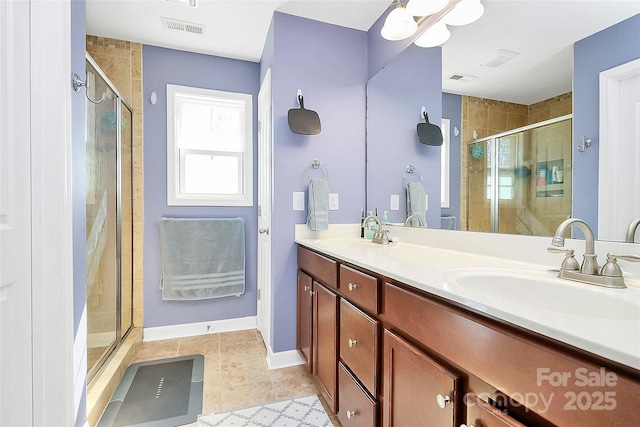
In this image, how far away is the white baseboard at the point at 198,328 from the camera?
7.97 ft

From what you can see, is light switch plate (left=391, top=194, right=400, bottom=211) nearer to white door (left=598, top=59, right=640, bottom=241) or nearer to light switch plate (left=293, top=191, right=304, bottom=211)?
light switch plate (left=293, top=191, right=304, bottom=211)

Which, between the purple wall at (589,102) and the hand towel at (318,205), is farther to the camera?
the hand towel at (318,205)

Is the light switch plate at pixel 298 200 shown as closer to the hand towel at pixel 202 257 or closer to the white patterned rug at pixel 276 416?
the hand towel at pixel 202 257

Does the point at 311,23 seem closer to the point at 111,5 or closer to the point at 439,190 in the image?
the point at 111,5

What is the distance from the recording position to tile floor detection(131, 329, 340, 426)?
1.67 m

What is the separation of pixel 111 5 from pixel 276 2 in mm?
1088

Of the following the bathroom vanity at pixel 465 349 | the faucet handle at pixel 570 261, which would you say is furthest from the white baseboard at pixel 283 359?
the faucet handle at pixel 570 261

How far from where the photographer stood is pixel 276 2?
1.88 m

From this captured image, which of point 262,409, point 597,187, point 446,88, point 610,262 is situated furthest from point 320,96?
point 262,409

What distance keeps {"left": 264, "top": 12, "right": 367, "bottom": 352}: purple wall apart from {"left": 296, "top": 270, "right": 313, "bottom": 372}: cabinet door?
0.09 metres

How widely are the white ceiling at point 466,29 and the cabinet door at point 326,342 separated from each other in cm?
122

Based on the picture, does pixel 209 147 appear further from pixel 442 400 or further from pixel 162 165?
pixel 442 400

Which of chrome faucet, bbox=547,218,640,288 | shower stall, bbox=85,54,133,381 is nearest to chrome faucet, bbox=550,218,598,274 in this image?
chrome faucet, bbox=547,218,640,288

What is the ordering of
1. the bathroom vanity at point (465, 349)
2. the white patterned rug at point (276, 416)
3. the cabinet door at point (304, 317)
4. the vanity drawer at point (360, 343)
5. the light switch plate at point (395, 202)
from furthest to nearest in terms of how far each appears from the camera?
the light switch plate at point (395, 202), the cabinet door at point (304, 317), the white patterned rug at point (276, 416), the vanity drawer at point (360, 343), the bathroom vanity at point (465, 349)
